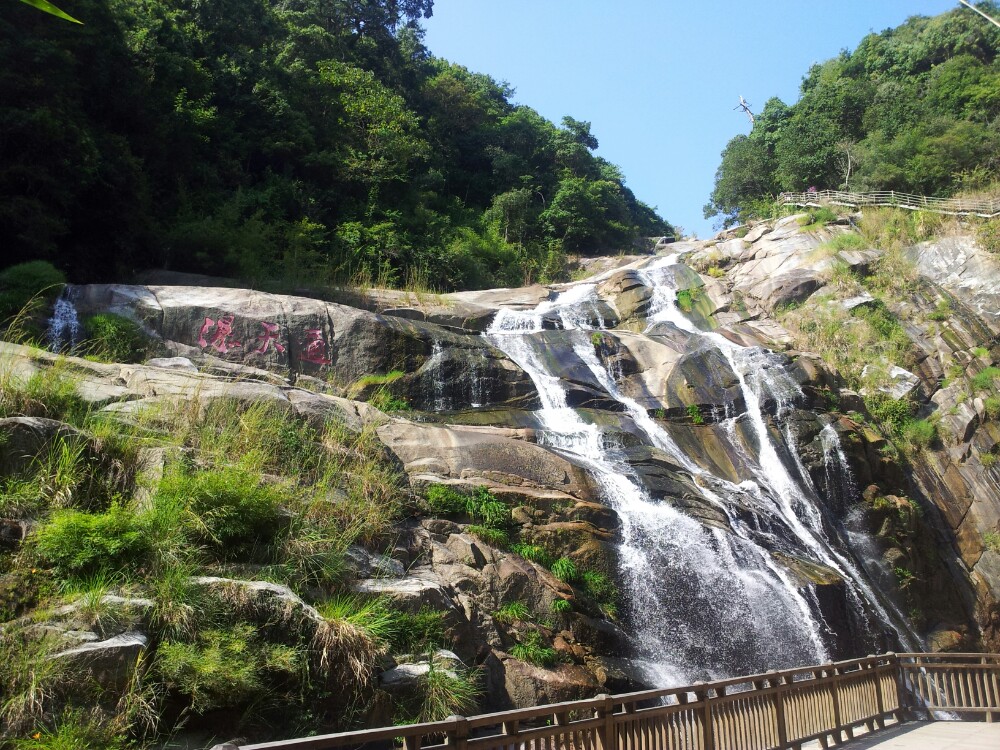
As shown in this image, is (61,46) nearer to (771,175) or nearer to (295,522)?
(295,522)

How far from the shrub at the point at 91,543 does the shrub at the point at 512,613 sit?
404cm

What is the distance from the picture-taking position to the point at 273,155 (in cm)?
2530

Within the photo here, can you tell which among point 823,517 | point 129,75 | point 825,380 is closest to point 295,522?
point 823,517

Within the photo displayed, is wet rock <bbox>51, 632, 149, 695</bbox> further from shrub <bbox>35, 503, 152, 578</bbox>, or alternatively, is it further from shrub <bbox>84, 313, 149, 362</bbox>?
shrub <bbox>84, 313, 149, 362</bbox>

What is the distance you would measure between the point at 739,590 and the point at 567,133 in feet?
109

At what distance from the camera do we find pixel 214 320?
14328 millimetres

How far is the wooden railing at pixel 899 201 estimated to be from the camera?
2394cm

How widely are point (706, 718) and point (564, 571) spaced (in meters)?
3.48

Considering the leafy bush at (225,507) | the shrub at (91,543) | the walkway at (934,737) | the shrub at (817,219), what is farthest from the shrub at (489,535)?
the shrub at (817,219)

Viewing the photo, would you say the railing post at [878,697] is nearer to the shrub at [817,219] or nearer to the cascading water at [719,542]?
the cascading water at [719,542]

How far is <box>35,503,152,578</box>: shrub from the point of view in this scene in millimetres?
5422

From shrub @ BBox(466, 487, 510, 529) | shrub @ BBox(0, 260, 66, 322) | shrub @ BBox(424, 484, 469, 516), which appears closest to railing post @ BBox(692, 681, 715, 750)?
shrub @ BBox(466, 487, 510, 529)

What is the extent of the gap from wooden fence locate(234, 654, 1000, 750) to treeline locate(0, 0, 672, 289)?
14417mm

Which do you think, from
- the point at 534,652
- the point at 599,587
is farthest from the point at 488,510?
the point at 534,652
